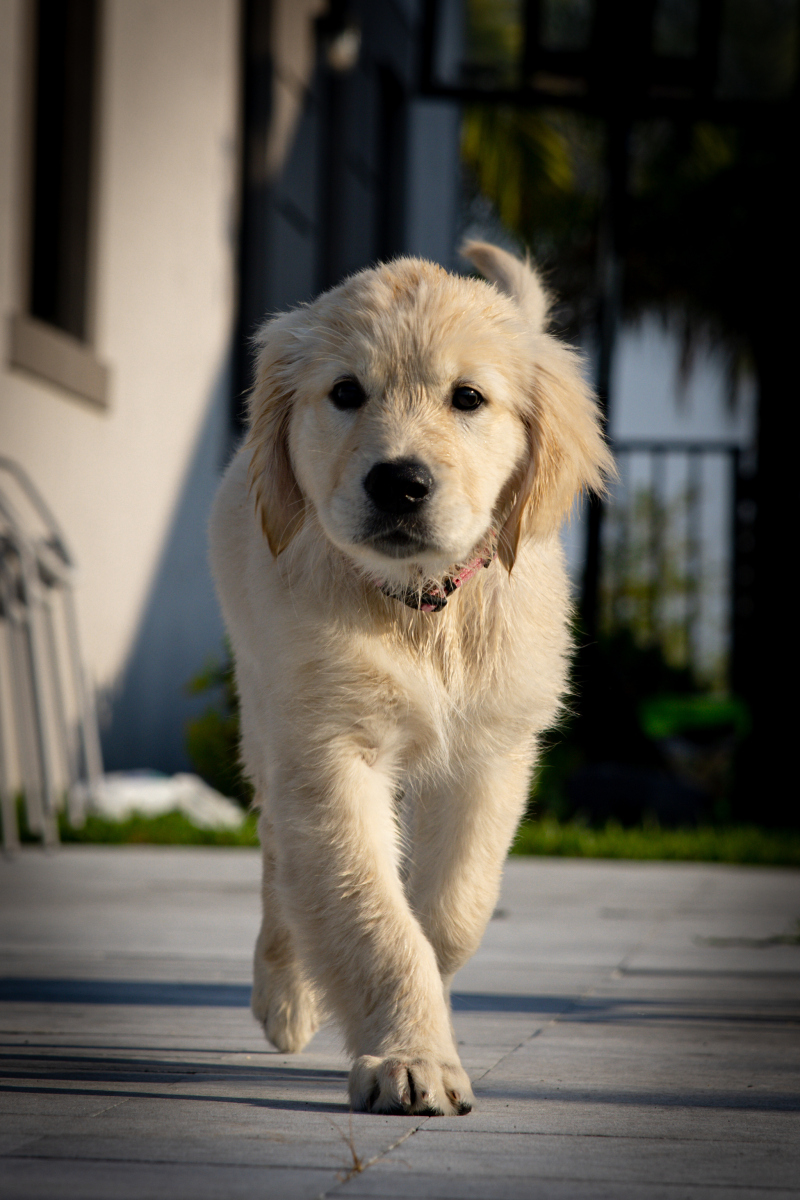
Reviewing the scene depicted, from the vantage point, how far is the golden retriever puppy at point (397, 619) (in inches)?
93.8

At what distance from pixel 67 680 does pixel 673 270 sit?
19.9 meters

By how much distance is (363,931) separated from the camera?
2.31 m

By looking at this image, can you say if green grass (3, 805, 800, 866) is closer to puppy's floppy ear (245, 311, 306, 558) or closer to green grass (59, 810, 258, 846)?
green grass (59, 810, 258, 846)

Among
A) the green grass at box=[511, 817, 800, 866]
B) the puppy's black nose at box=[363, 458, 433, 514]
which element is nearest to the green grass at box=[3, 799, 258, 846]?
the green grass at box=[511, 817, 800, 866]

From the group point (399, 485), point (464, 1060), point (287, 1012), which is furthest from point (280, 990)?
point (399, 485)

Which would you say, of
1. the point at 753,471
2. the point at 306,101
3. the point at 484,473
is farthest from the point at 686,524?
the point at 484,473

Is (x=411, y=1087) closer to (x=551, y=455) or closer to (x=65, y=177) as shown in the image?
(x=551, y=455)

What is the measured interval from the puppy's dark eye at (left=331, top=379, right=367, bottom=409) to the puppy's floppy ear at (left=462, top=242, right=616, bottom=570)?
34cm

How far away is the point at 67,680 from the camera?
6977 mm

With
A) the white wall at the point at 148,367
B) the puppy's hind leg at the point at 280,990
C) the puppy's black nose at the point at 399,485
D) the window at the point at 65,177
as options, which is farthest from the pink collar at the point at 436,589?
the window at the point at 65,177

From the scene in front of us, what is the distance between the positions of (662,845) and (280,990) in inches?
160

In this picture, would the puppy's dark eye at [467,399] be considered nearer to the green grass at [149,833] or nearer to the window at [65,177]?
the green grass at [149,833]

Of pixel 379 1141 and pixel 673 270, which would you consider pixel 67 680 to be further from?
pixel 673 270

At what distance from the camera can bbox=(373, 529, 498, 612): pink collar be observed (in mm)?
2621
